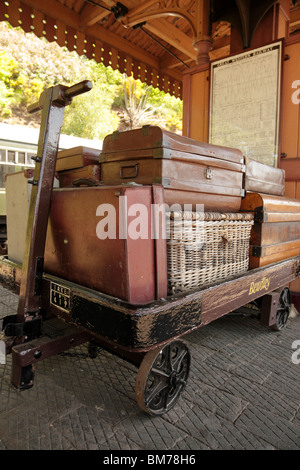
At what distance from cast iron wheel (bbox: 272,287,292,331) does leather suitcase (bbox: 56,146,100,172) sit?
79.1 inches

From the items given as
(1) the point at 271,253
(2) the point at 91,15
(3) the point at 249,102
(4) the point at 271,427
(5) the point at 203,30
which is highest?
(2) the point at 91,15

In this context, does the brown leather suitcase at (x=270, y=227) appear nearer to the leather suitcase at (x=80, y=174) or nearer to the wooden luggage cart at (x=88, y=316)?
the wooden luggage cart at (x=88, y=316)

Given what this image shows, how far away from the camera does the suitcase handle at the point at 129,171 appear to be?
1.80 m

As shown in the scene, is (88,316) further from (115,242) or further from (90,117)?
(90,117)

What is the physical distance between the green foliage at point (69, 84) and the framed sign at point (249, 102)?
1842cm

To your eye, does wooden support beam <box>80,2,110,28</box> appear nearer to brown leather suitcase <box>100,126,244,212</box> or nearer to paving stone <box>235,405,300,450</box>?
brown leather suitcase <box>100,126,244,212</box>

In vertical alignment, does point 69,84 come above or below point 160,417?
above

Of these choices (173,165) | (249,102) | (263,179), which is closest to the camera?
(173,165)

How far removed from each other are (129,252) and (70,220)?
487 millimetres

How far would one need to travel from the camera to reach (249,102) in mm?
3496

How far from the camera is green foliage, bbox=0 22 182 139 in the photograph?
20922 mm

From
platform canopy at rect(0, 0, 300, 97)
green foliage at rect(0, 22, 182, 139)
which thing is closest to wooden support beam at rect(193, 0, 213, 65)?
platform canopy at rect(0, 0, 300, 97)

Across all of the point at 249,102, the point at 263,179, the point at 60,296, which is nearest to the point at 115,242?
the point at 60,296

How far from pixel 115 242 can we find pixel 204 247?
2.01 feet
